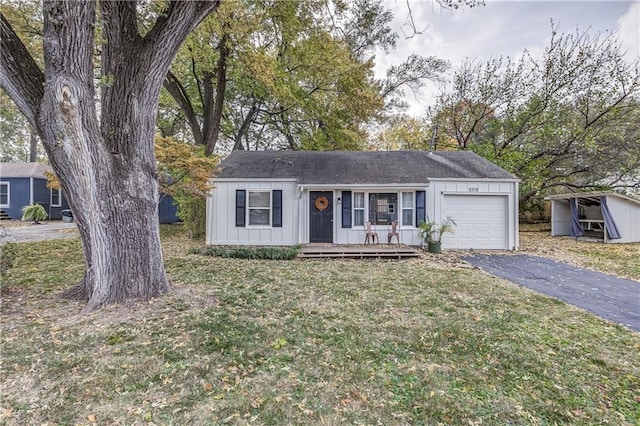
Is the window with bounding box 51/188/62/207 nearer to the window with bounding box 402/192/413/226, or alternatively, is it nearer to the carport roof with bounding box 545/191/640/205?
the window with bounding box 402/192/413/226

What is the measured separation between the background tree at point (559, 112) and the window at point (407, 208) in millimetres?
6991

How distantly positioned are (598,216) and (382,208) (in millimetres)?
10138

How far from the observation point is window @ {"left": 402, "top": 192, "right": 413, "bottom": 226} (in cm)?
1038

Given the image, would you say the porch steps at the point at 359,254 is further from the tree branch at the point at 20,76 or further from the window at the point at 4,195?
the window at the point at 4,195

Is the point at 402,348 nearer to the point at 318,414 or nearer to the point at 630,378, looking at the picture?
the point at 318,414

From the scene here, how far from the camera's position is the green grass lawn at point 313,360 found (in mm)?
2334

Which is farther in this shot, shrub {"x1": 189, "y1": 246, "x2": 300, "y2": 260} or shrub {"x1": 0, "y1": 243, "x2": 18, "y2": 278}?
shrub {"x1": 189, "y1": 246, "x2": 300, "y2": 260}

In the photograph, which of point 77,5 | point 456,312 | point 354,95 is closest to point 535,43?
point 354,95

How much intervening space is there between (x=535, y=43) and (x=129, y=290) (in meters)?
18.2

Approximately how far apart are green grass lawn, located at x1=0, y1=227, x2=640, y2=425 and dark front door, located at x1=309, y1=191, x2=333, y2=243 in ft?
17.0

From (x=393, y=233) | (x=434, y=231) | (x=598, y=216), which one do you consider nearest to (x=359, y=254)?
(x=393, y=233)

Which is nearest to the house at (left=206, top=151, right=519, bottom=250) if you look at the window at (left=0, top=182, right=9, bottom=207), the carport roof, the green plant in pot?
the carport roof

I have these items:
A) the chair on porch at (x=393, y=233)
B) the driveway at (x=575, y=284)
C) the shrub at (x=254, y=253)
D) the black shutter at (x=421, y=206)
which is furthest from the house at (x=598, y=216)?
the shrub at (x=254, y=253)

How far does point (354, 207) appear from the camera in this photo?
10414 millimetres
